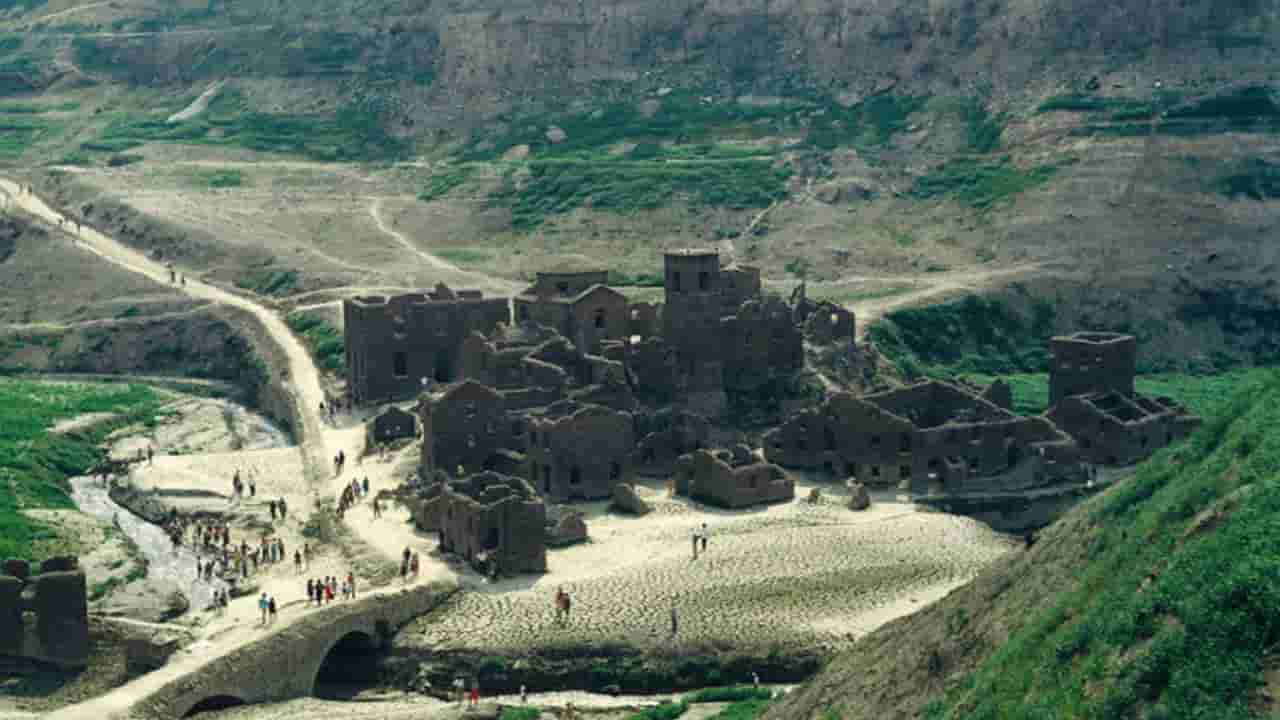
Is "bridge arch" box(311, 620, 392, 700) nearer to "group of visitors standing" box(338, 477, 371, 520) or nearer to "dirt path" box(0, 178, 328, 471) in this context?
"group of visitors standing" box(338, 477, 371, 520)

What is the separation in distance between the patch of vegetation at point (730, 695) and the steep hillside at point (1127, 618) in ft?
27.8

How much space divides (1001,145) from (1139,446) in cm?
3806

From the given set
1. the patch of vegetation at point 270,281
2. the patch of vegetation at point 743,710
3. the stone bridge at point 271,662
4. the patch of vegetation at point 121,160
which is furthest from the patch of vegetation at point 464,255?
the patch of vegetation at point 743,710

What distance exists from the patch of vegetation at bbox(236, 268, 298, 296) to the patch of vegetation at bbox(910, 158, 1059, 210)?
984 inches

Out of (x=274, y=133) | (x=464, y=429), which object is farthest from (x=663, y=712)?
(x=274, y=133)

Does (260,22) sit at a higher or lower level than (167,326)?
higher

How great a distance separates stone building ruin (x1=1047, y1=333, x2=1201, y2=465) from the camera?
60.2 meters

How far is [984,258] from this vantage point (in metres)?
86.1

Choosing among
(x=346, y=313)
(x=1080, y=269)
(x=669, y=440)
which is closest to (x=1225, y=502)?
(x=669, y=440)

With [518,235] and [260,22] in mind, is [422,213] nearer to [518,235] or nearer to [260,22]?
[518,235]

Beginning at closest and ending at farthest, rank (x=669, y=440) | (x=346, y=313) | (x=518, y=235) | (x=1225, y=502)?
1. (x=1225, y=502)
2. (x=669, y=440)
3. (x=346, y=313)
4. (x=518, y=235)

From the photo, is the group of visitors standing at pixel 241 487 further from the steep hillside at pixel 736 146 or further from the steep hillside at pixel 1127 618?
the steep hillside at pixel 1127 618

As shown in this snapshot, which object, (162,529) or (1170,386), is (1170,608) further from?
Result: (1170,386)

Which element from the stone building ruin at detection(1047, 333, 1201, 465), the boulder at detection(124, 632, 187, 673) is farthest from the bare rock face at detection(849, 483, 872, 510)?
the boulder at detection(124, 632, 187, 673)
